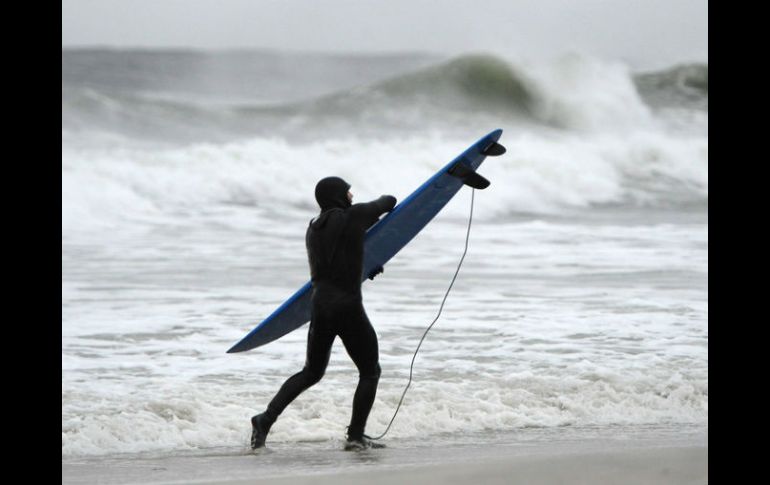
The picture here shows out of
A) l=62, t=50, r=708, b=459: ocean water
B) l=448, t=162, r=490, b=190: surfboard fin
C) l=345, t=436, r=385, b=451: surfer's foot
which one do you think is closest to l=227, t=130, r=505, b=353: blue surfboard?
l=448, t=162, r=490, b=190: surfboard fin

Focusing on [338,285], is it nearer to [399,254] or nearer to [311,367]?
[311,367]

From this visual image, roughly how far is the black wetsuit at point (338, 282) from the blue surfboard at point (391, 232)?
556mm

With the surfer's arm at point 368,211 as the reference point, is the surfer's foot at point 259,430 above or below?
below

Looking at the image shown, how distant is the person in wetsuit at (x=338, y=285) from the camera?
5062 millimetres

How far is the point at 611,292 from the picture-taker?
10.6m

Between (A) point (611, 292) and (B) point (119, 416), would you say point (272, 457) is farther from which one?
(A) point (611, 292)

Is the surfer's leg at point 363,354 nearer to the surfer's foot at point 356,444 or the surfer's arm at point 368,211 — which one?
the surfer's foot at point 356,444

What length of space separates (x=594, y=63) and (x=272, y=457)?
26.2m

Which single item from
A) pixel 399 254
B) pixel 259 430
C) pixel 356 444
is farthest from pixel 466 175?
pixel 399 254

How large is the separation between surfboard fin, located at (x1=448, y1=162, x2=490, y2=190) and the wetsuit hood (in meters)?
0.67

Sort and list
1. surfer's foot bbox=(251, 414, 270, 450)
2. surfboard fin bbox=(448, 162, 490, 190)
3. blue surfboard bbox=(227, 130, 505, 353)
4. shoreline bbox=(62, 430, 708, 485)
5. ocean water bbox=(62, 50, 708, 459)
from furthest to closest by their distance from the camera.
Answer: ocean water bbox=(62, 50, 708, 459) → blue surfboard bbox=(227, 130, 505, 353) → surfboard fin bbox=(448, 162, 490, 190) → surfer's foot bbox=(251, 414, 270, 450) → shoreline bbox=(62, 430, 708, 485)

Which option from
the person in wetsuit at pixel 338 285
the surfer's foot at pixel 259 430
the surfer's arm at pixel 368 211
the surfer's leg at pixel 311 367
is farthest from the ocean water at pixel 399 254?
the surfer's arm at pixel 368 211

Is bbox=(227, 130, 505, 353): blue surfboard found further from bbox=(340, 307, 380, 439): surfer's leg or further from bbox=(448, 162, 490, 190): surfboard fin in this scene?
bbox=(340, 307, 380, 439): surfer's leg

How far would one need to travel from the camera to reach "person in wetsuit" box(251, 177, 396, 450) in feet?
16.6
